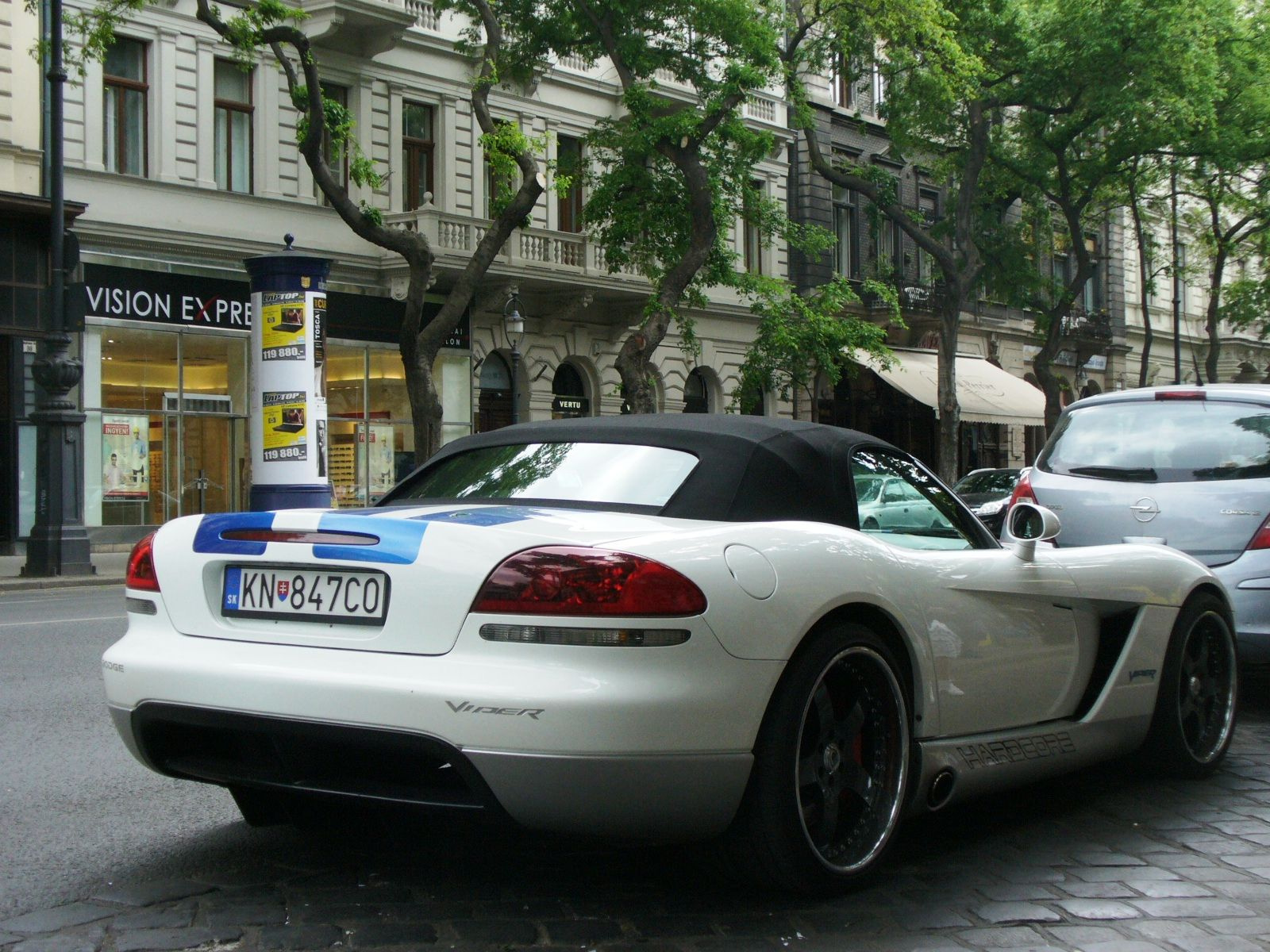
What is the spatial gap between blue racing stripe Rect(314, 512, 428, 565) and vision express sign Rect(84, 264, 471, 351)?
65.1 ft

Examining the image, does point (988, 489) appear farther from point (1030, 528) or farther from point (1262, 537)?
point (1030, 528)

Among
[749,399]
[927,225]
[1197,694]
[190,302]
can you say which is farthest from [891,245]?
[1197,694]

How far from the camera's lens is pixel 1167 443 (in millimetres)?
7949

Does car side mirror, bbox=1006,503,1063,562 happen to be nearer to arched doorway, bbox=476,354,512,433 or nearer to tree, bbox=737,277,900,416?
tree, bbox=737,277,900,416

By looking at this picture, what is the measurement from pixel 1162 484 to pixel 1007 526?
3.05 meters

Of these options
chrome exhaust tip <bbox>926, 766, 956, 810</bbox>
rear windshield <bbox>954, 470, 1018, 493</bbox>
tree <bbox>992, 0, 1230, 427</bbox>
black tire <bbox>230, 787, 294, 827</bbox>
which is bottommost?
black tire <bbox>230, 787, 294, 827</bbox>

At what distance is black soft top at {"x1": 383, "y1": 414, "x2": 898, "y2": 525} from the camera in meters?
4.26

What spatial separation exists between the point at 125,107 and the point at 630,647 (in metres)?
22.9

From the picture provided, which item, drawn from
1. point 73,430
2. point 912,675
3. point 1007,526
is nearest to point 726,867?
point 912,675

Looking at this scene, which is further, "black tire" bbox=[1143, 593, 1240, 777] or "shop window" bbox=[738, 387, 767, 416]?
"shop window" bbox=[738, 387, 767, 416]

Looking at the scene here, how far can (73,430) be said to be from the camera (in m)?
20.1

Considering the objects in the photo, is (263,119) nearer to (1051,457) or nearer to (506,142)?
(506,142)

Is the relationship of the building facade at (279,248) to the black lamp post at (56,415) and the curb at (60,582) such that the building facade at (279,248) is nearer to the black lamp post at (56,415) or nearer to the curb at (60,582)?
the black lamp post at (56,415)

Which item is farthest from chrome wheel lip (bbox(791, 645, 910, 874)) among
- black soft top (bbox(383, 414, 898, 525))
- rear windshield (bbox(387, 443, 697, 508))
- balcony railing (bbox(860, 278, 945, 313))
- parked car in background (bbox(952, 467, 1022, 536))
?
balcony railing (bbox(860, 278, 945, 313))
